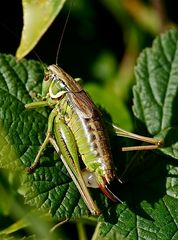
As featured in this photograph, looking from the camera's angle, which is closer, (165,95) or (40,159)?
(40,159)

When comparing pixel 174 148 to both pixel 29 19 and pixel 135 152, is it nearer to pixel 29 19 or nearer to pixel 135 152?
pixel 135 152

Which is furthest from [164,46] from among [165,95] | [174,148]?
[174,148]

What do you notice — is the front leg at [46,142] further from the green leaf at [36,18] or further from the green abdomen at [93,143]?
the green leaf at [36,18]

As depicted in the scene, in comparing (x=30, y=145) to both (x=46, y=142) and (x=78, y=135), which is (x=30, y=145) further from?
(x=78, y=135)

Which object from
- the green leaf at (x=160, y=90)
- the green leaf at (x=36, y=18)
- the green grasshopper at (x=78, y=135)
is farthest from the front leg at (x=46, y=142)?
the green leaf at (x=160, y=90)

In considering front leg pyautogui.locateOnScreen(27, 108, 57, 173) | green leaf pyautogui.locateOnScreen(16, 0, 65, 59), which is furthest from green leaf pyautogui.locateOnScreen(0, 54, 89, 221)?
green leaf pyautogui.locateOnScreen(16, 0, 65, 59)
